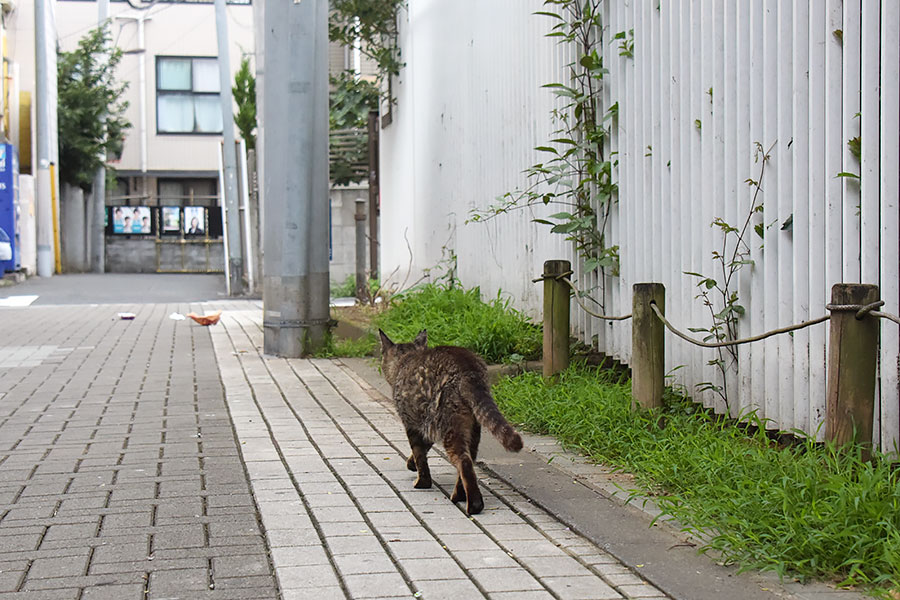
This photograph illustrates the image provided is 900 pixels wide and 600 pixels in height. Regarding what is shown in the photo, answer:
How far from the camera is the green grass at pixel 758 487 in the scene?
137 inches

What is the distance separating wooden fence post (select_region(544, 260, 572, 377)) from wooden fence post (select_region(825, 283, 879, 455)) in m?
3.00

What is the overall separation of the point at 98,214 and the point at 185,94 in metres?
7.01

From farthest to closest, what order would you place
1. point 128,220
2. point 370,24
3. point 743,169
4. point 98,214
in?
1. point 128,220
2. point 98,214
3. point 370,24
4. point 743,169

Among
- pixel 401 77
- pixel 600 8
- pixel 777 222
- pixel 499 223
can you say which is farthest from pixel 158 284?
pixel 777 222

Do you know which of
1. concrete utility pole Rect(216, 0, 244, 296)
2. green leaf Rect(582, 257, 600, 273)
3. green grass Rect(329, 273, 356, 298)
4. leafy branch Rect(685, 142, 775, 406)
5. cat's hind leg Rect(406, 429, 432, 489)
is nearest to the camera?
cat's hind leg Rect(406, 429, 432, 489)

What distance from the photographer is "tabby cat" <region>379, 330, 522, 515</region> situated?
4.52 m

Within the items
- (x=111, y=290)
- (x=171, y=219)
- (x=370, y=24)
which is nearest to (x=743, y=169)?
(x=370, y=24)

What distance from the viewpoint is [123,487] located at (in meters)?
5.08

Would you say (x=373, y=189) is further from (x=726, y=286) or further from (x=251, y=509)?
(x=251, y=509)

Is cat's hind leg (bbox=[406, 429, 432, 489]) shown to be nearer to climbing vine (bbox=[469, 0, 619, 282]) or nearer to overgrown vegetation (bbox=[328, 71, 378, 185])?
climbing vine (bbox=[469, 0, 619, 282])

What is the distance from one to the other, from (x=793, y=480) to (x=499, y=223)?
5689 millimetres

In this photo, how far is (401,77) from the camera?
1379 centimetres

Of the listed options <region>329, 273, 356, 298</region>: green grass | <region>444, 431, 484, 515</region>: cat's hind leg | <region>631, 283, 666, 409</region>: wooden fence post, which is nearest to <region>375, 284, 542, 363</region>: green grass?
<region>631, 283, 666, 409</region>: wooden fence post

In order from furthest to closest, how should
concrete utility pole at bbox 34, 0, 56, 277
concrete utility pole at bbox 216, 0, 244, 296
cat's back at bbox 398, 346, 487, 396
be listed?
concrete utility pole at bbox 34, 0, 56, 277
concrete utility pole at bbox 216, 0, 244, 296
cat's back at bbox 398, 346, 487, 396
